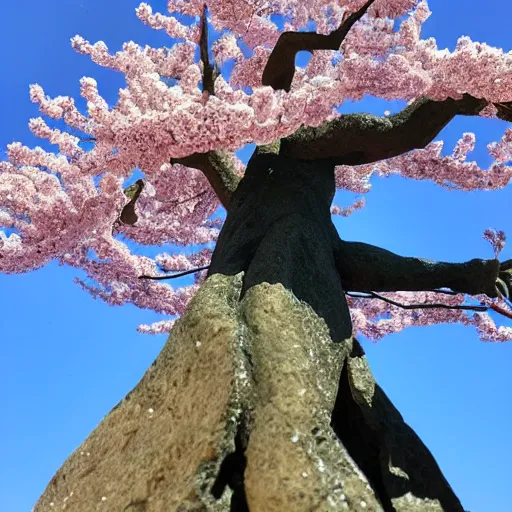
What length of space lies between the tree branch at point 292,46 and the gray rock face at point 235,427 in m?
2.77

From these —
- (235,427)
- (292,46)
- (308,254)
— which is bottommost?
(235,427)

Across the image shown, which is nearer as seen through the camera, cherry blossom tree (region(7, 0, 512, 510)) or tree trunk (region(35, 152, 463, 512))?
tree trunk (region(35, 152, 463, 512))

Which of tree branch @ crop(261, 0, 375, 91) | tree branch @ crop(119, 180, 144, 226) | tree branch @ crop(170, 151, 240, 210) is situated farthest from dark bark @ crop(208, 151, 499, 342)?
tree branch @ crop(119, 180, 144, 226)

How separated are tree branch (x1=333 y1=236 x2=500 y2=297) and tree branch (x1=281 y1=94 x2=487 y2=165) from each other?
1029 millimetres

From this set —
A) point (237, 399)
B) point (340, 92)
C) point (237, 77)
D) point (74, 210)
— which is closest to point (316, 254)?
point (340, 92)

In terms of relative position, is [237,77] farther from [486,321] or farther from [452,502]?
[486,321]

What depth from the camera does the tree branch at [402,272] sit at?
5.30 m

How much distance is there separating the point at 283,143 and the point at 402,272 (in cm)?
186

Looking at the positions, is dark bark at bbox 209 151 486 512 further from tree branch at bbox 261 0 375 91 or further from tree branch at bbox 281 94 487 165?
tree branch at bbox 261 0 375 91

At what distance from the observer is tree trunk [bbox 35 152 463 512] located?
3.12m

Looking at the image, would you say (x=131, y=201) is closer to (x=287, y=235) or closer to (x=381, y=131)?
(x=287, y=235)

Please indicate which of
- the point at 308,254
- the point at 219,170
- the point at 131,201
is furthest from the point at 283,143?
the point at 131,201

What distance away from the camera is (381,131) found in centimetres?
543

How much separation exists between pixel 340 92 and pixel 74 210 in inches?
133
